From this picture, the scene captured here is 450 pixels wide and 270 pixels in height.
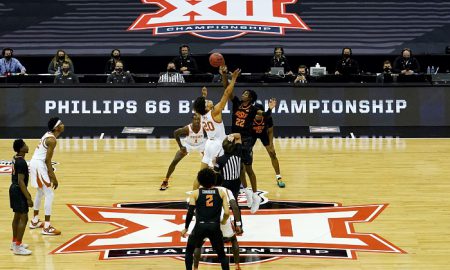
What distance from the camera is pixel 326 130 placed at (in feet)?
74.3

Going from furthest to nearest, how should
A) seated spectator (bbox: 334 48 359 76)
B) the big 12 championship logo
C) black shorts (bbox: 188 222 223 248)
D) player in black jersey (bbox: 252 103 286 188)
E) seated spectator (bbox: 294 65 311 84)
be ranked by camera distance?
the big 12 championship logo, seated spectator (bbox: 334 48 359 76), seated spectator (bbox: 294 65 311 84), player in black jersey (bbox: 252 103 286 188), black shorts (bbox: 188 222 223 248)

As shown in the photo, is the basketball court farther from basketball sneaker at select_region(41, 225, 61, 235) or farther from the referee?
the referee

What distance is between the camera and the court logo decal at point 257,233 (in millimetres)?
13211

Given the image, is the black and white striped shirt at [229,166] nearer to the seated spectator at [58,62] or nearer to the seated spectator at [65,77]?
the seated spectator at [65,77]

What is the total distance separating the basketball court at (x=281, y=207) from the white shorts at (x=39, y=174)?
2.77ft

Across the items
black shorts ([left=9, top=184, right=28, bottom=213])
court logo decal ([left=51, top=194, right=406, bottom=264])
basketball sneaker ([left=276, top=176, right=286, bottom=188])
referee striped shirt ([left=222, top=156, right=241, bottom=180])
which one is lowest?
court logo decal ([left=51, top=194, right=406, bottom=264])

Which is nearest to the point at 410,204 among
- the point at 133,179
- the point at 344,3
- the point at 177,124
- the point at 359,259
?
the point at 359,259

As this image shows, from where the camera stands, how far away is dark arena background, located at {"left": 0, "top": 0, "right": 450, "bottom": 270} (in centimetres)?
1368

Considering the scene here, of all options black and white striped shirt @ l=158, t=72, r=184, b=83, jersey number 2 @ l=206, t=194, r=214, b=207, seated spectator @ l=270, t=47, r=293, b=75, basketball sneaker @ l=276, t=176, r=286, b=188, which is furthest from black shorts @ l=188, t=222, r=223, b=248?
seated spectator @ l=270, t=47, r=293, b=75

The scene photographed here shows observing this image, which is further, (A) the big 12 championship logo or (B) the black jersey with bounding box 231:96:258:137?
(A) the big 12 championship logo

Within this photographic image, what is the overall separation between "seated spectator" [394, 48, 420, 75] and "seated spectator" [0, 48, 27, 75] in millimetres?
9662

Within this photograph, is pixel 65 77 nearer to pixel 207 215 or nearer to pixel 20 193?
pixel 20 193

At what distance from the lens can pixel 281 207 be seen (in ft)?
51.8

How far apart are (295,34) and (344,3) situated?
6.98ft
